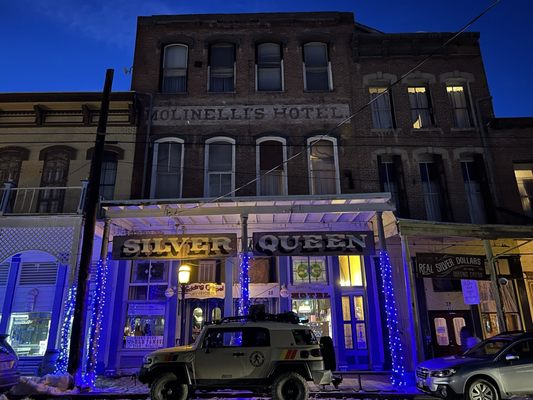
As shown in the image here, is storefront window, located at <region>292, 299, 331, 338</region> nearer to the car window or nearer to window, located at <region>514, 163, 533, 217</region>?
the car window

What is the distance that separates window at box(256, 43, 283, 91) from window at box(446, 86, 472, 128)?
22.8 feet

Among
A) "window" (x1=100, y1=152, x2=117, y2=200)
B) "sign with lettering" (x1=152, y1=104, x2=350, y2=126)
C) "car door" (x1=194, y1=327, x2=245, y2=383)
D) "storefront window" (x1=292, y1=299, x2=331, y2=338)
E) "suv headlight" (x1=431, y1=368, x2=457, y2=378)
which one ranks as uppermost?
"sign with lettering" (x1=152, y1=104, x2=350, y2=126)

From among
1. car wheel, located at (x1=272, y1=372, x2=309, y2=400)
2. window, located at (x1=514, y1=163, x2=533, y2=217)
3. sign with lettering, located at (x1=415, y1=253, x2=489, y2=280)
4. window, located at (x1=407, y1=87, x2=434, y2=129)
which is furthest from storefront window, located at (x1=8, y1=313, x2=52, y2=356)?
window, located at (x1=514, y1=163, x2=533, y2=217)

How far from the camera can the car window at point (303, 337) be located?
8852mm

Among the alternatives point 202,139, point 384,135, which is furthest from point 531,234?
point 202,139

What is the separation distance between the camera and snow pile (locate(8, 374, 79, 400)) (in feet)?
32.2

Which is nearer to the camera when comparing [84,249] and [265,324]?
[265,324]

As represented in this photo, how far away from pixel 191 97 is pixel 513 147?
41.4 ft

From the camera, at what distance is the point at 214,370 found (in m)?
8.63

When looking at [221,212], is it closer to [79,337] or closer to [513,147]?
[79,337]

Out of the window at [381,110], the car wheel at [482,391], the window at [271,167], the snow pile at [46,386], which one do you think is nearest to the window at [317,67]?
the window at [381,110]

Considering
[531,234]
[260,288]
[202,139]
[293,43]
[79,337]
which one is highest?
[293,43]

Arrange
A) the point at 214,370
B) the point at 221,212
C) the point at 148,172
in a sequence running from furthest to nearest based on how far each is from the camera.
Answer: the point at 148,172 < the point at 221,212 < the point at 214,370

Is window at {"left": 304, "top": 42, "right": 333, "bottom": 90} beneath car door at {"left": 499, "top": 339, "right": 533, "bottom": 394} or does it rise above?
above
